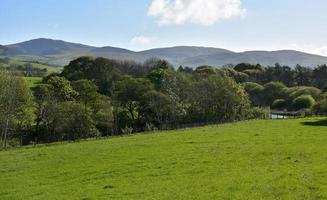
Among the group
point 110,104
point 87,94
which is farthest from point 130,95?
point 87,94

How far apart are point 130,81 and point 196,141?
49511 millimetres

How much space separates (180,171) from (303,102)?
334 feet

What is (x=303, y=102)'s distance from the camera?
4897 inches

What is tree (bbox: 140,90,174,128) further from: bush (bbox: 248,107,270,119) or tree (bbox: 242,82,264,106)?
tree (bbox: 242,82,264,106)

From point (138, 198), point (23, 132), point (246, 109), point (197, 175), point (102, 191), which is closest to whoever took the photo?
point (138, 198)

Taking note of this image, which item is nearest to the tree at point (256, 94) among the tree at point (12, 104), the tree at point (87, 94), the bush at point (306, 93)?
the bush at point (306, 93)

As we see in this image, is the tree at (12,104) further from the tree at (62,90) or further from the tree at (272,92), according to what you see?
the tree at (272,92)

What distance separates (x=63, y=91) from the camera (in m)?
82.5

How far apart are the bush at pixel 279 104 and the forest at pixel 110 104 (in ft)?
11.8

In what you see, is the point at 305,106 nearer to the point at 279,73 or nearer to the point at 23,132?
the point at 279,73

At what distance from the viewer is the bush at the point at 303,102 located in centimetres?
12325

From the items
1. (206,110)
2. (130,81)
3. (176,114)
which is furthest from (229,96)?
(130,81)

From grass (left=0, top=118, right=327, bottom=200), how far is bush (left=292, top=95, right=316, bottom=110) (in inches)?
3117

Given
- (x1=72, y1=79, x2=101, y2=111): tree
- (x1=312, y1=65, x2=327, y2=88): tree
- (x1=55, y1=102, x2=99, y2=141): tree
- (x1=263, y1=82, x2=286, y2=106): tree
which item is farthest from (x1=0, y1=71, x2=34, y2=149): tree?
(x1=312, y1=65, x2=327, y2=88): tree
